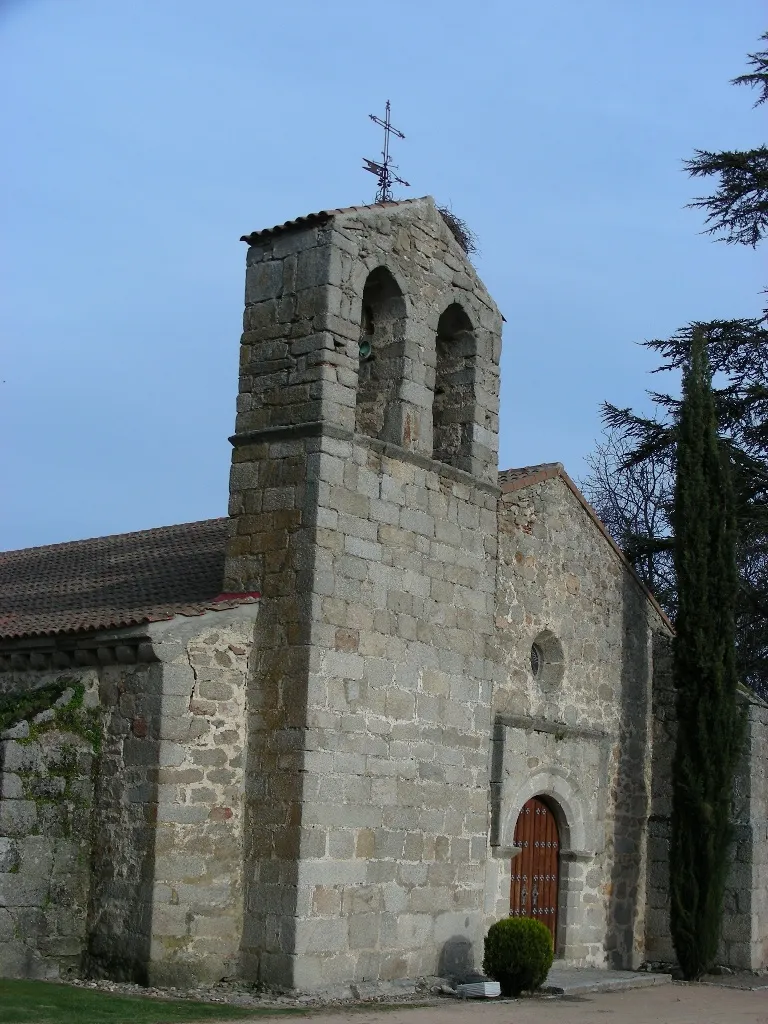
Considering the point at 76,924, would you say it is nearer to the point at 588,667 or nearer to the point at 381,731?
the point at 381,731

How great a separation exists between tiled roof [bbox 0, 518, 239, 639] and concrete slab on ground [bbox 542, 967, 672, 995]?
4818 millimetres

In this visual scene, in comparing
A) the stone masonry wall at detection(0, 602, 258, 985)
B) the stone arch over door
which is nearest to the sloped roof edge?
the stone arch over door

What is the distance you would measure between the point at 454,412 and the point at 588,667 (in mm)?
3593

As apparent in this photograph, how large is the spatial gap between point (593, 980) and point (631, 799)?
2.88 metres

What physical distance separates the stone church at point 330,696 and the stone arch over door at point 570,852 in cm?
3

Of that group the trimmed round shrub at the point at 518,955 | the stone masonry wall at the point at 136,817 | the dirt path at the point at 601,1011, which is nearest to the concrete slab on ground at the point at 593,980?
the dirt path at the point at 601,1011

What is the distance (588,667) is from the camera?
15.2 metres

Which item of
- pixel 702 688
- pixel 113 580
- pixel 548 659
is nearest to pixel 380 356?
pixel 548 659

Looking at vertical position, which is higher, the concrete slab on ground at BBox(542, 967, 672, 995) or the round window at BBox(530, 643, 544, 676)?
the round window at BBox(530, 643, 544, 676)

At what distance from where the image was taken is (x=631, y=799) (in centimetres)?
1560

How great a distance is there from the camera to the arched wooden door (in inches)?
545

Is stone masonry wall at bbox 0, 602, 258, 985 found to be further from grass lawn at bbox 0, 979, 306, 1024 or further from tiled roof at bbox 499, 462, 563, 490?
tiled roof at bbox 499, 462, 563, 490

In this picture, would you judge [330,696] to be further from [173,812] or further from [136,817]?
[136,817]

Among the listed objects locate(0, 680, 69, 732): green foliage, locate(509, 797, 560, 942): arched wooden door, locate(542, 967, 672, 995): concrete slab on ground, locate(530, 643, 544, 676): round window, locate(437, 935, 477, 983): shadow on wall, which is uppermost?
Result: locate(530, 643, 544, 676): round window
